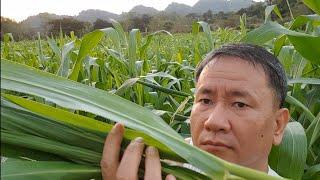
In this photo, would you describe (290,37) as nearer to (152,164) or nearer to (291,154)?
(291,154)

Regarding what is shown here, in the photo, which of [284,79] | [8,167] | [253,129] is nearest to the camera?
[8,167]

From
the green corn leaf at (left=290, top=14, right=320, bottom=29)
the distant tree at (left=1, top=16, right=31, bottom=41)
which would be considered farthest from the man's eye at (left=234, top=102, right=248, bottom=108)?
the green corn leaf at (left=290, top=14, right=320, bottom=29)

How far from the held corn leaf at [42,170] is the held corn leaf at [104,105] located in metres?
0.10

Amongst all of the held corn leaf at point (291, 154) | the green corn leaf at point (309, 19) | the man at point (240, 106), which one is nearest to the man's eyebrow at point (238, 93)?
the man at point (240, 106)

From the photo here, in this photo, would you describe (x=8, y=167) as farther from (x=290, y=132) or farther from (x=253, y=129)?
(x=290, y=132)

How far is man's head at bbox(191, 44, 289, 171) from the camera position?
1097 millimetres

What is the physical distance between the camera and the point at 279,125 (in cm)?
136

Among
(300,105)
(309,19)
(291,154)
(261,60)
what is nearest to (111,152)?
(261,60)

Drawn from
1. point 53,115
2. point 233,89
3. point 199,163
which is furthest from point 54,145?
point 233,89

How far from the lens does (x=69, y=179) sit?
0.78 meters

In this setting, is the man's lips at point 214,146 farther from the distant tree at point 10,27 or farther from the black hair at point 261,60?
the distant tree at point 10,27

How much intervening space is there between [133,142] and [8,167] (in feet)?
0.63

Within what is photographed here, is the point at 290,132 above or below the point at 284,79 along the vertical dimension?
below

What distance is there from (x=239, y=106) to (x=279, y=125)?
24 centimetres
